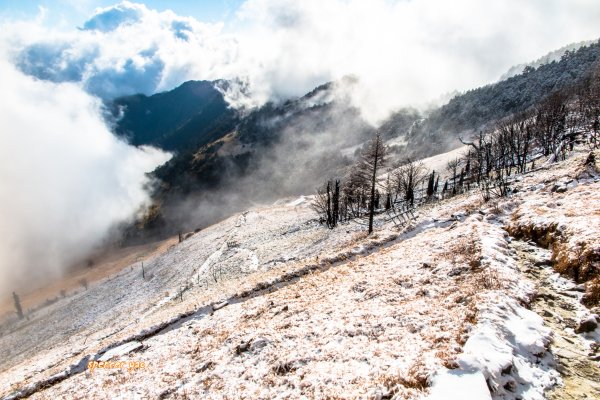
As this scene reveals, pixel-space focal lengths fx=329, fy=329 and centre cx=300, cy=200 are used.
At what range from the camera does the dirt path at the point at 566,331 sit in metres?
8.05

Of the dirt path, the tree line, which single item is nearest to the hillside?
the tree line

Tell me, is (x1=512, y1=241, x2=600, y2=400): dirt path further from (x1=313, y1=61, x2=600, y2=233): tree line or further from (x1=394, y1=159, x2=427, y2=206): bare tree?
(x1=394, y1=159, x2=427, y2=206): bare tree

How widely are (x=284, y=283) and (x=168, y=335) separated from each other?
25.9 ft

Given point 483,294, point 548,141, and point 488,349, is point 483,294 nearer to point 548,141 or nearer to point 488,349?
point 488,349

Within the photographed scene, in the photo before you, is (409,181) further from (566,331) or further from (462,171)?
(566,331)

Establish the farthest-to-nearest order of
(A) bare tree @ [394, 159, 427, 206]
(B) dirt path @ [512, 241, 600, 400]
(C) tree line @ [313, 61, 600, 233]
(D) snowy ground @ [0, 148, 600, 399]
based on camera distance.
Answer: (A) bare tree @ [394, 159, 427, 206] → (C) tree line @ [313, 61, 600, 233] → (D) snowy ground @ [0, 148, 600, 399] → (B) dirt path @ [512, 241, 600, 400]

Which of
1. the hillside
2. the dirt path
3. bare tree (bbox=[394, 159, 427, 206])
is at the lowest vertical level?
the dirt path

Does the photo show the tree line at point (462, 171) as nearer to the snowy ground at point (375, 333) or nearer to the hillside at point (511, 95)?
the snowy ground at point (375, 333)

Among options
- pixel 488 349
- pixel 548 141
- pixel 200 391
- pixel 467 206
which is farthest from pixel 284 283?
pixel 548 141

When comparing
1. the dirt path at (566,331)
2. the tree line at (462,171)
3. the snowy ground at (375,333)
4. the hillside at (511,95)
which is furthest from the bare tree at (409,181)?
the hillside at (511,95)

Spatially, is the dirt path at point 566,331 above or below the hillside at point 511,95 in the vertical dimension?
below

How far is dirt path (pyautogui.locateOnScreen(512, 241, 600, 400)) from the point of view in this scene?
805 cm

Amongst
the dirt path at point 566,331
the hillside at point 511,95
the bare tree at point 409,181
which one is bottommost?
the dirt path at point 566,331

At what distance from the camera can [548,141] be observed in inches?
3017
